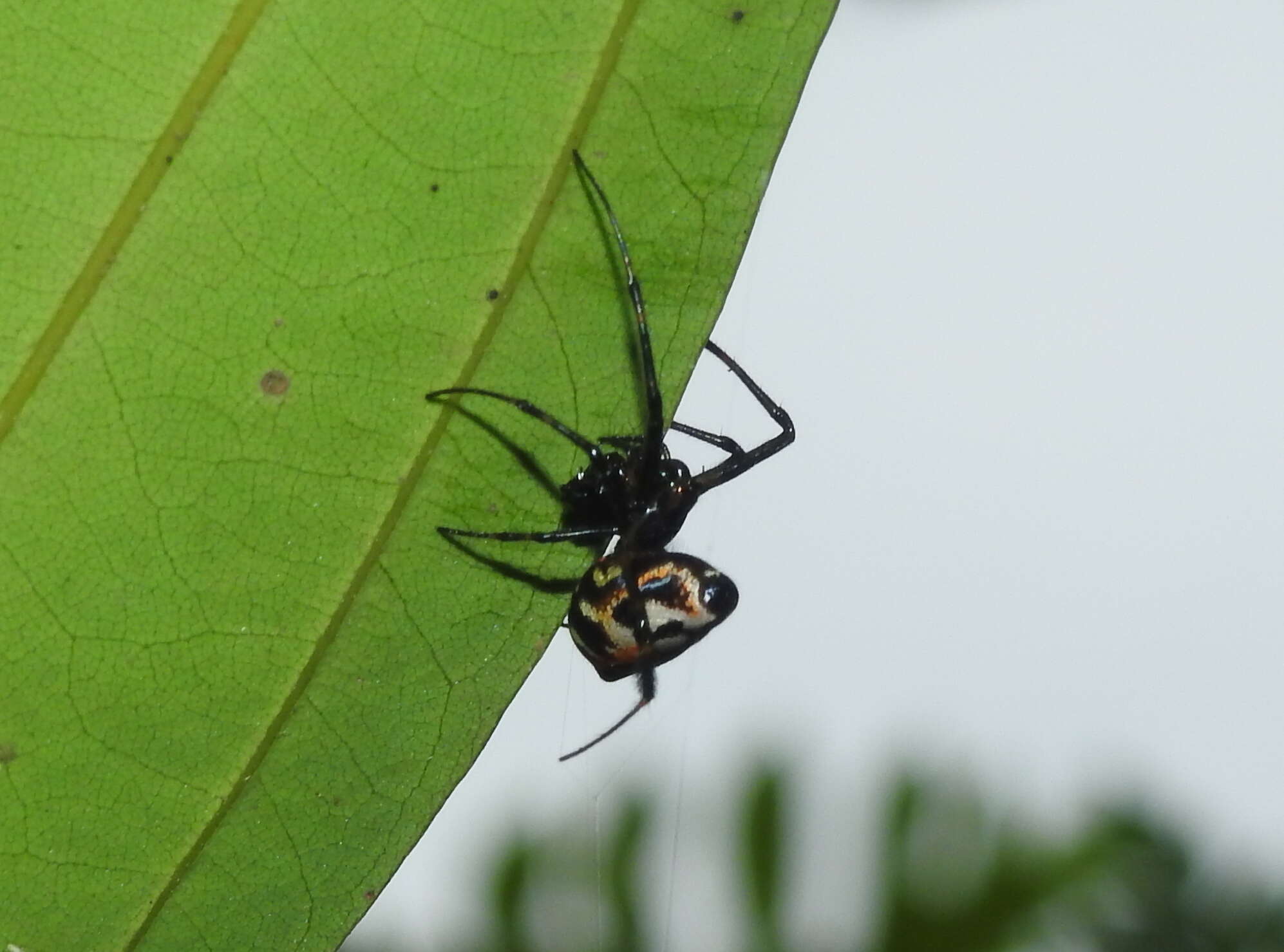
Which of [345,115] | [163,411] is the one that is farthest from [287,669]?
[345,115]

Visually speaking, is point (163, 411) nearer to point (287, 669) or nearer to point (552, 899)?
point (287, 669)

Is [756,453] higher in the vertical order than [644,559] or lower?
higher

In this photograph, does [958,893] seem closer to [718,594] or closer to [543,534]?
[718,594]

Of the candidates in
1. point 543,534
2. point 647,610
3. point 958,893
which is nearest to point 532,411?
point 543,534

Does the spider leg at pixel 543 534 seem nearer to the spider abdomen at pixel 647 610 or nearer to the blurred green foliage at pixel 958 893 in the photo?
the spider abdomen at pixel 647 610

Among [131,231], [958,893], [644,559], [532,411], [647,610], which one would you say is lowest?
[958,893]

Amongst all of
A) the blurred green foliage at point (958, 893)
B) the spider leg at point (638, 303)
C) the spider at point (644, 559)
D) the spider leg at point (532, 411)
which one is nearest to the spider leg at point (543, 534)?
the spider at point (644, 559)

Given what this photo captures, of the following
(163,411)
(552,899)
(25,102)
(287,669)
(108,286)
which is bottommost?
(552,899)

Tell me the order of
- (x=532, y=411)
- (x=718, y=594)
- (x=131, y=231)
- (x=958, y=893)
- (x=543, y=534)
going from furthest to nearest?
(x=958, y=893) → (x=718, y=594) → (x=543, y=534) → (x=532, y=411) → (x=131, y=231)
